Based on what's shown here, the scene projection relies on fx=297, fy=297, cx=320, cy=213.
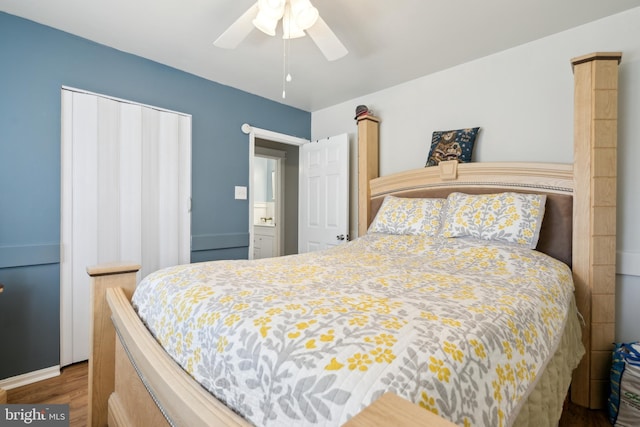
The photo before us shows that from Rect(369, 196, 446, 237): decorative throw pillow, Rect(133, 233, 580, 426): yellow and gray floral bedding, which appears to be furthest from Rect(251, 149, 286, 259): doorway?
Rect(133, 233, 580, 426): yellow and gray floral bedding

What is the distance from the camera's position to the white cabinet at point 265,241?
5016mm

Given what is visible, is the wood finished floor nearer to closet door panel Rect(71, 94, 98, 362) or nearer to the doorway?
closet door panel Rect(71, 94, 98, 362)

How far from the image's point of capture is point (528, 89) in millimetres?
2207

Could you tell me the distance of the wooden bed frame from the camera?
81 cm

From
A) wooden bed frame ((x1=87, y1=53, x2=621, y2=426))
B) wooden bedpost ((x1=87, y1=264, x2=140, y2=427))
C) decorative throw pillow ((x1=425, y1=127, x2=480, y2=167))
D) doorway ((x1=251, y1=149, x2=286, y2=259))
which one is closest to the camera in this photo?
wooden bed frame ((x1=87, y1=53, x2=621, y2=426))

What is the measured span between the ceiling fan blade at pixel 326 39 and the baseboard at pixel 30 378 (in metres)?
2.77

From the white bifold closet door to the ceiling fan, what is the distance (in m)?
1.15

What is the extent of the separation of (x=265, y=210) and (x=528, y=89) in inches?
176

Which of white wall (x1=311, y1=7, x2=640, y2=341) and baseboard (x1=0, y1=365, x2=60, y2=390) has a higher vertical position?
white wall (x1=311, y1=7, x2=640, y2=341)

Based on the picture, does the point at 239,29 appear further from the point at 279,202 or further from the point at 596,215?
the point at 279,202

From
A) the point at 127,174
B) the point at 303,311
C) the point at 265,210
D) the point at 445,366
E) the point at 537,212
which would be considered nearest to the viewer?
the point at 445,366

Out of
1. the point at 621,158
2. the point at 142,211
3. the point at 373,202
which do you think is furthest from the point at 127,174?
the point at 621,158

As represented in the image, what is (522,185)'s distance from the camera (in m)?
2.07

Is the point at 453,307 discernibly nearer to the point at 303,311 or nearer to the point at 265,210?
the point at 303,311
